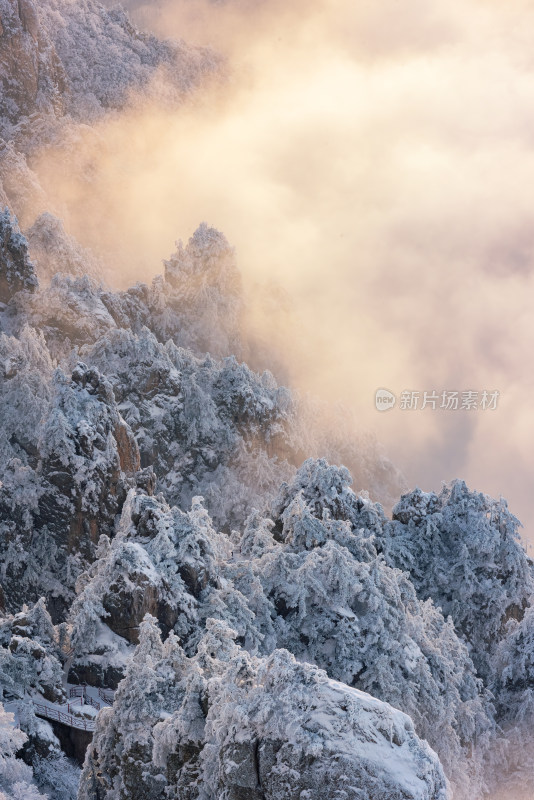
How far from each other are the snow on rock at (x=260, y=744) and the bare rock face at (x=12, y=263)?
2141 inches

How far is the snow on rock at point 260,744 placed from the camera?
20.3 metres

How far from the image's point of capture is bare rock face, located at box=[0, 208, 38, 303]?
73625 mm

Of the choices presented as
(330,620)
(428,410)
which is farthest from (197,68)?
(330,620)

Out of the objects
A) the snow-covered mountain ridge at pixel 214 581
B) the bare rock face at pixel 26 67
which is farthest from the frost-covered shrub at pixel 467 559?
the bare rock face at pixel 26 67

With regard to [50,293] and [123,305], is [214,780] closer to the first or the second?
[50,293]

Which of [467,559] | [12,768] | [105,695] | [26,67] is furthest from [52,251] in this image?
[12,768]

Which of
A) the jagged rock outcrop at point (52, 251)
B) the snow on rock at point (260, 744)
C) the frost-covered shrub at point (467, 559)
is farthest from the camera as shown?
the jagged rock outcrop at point (52, 251)

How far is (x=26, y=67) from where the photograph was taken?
394ft

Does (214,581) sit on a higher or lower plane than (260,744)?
higher

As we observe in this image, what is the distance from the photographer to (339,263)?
164 metres

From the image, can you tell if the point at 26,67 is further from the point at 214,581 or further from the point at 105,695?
the point at 105,695

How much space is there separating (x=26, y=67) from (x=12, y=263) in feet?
191

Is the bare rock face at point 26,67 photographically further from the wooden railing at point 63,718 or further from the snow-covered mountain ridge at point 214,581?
the wooden railing at point 63,718

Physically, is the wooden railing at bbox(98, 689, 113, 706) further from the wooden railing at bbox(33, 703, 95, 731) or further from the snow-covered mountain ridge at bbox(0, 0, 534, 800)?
the wooden railing at bbox(33, 703, 95, 731)
